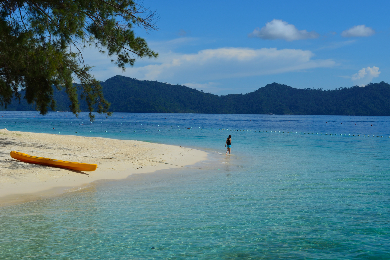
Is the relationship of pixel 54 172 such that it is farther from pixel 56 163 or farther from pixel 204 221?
pixel 204 221

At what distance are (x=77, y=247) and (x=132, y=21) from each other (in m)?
12.0

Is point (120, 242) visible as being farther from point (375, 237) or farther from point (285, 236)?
point (375, 237)

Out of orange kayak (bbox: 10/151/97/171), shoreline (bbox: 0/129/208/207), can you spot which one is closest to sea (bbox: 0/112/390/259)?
shoreline (bbox: 0/129/208/207)

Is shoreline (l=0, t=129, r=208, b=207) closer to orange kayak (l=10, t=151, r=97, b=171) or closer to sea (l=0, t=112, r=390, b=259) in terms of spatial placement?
orange kayak (l=10, t=151, r=97, b=171)

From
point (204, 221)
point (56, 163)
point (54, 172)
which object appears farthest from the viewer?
point (56, 163)

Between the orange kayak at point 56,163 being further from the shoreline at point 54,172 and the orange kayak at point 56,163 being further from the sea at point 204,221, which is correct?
the sea at point 204,221

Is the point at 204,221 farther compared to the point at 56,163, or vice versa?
the point at 56,163

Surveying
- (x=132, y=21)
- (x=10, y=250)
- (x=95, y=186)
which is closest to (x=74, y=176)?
(x=95, y=186)

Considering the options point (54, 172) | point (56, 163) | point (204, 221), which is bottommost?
point (204, 221)

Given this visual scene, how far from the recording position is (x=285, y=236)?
9.61 meters

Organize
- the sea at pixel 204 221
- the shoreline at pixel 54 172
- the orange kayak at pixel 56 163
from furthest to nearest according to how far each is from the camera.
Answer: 1. the orange kayak at pixel 56 163
2. the shoreline at pixel 54 172
3. the sea at pixel 204 221

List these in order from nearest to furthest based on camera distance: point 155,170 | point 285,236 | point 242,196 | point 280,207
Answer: point 285,236 < point 280,207 < point 242,196 < point 155,170

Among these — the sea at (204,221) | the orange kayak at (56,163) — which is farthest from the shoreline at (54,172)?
the sea at (204,221)

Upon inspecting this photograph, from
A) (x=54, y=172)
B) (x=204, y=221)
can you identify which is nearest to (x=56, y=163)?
(x=54, y=172)
